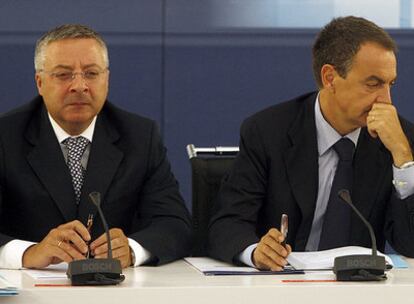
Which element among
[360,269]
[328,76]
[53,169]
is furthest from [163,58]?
[360,269]

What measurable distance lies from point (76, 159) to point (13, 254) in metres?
0.54

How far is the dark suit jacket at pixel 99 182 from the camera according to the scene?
11.9 ft

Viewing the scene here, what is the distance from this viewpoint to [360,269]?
10.0 feet

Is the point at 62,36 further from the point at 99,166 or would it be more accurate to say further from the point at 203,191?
Result: the point at 203,191

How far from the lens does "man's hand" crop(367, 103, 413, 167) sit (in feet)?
12.2

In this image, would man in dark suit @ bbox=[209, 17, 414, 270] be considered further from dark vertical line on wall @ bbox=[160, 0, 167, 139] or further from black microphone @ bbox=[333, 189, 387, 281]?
dark vertical line on wall @ bbox=[160, 0, 167, 139]

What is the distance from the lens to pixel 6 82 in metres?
5.87

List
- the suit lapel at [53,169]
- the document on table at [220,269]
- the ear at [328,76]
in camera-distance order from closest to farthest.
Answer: the document on table at [220,269], the suit lapel at [53,169], the ear at [328,76]

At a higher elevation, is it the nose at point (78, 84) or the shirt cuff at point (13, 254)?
the nose at point (78, 84)

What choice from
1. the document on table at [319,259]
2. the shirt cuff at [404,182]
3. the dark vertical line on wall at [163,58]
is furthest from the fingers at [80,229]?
the dark vertical line on wall at [163,58]

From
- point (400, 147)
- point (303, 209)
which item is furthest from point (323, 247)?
point (400, 147)

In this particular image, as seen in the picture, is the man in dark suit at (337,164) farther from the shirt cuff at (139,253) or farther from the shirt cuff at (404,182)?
the shirt cuff at (139,253)

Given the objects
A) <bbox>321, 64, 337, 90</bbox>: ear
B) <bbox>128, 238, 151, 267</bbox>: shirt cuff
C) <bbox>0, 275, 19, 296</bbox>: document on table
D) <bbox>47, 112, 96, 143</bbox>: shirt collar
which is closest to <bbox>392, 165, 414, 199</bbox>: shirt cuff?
<bbox>321, 64, 337, 90</bbox>: ear

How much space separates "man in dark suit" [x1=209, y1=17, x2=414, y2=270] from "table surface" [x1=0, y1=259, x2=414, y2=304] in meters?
0.67
